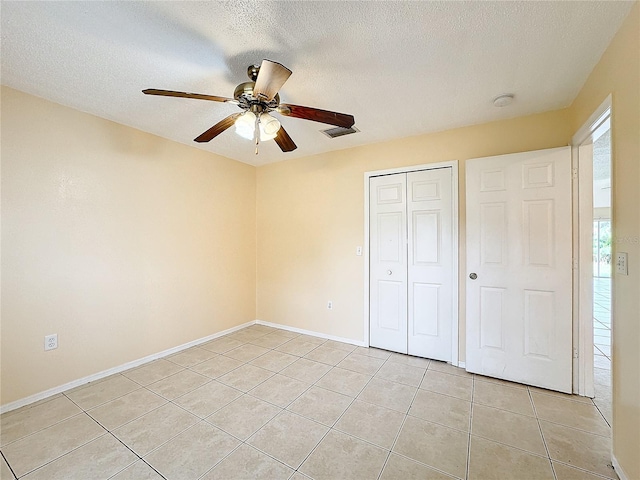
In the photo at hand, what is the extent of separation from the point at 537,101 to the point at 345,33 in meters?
1.79

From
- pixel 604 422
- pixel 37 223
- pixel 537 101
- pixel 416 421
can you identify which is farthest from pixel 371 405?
pixel 37 223

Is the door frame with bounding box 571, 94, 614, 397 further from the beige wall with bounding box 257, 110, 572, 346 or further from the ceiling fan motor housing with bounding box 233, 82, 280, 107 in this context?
the ceiling fan motor housing with bounding box 233, 82, 280, 107

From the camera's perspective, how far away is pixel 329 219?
141 inches

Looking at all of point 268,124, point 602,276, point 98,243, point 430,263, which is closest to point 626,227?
point 430,263

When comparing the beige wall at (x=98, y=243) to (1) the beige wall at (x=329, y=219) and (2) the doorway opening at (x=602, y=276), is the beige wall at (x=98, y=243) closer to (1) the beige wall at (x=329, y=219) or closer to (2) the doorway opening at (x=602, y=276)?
(1) the beige wall at (x=329, y=219)

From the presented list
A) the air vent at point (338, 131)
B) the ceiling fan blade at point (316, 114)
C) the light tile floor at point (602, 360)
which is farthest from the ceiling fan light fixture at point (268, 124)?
the light tile floor at point (602, 360)

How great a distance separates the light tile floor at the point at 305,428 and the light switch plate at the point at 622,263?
1.09 meters

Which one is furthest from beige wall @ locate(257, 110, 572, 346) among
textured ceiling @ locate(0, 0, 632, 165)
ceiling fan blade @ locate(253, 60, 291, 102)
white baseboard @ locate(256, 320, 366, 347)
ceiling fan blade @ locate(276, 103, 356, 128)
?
ceiling fan blade @ locate(253, 60, 291, 102)

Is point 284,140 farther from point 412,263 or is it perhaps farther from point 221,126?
point 412,263

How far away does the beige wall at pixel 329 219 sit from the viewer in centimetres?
275

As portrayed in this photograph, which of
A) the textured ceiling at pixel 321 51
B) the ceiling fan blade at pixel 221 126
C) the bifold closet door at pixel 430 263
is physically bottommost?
the bifold closet door at pixel 430 263

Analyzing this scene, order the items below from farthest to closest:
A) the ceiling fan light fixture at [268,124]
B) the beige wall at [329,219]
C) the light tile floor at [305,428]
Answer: the beige wall at [329,219]
the ceiling fan light fixture at [268,124]
the light tile floor at [305,428]

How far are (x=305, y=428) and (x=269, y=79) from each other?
2185 mm

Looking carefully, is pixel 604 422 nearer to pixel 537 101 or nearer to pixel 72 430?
pixel 537 101
